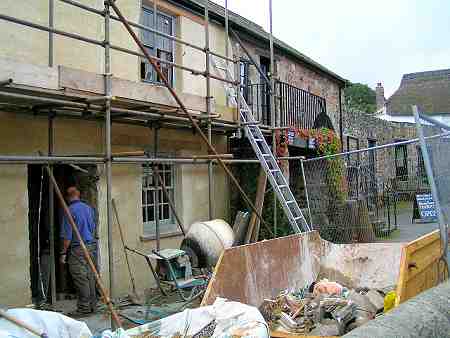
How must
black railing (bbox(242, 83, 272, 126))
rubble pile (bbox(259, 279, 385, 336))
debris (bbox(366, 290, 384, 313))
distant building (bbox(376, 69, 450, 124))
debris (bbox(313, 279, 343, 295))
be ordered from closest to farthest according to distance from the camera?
rubble pile (bbox(259, 279, 385, 336))
debris (bbox(366, 290, 384, 313))
debris (bbox(313, 279, 343, 295))
black railing (bbox(242, 83, 272, 126))
distant building (bbox(376, 69, 450, 124))

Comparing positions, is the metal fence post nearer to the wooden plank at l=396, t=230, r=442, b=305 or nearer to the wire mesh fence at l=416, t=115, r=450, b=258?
the wire mesh fence at l=416, t=115, r=450, b=258

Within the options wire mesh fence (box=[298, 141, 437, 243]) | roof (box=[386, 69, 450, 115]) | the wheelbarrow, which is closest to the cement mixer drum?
the wheelbarrow

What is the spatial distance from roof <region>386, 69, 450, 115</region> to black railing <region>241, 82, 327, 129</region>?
25.2m

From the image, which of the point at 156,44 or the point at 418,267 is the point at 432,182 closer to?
the point at 418,267

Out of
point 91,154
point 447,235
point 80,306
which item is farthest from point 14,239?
point 447,235

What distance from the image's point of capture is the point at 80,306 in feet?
25.8

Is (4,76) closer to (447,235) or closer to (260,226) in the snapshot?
(447,235)

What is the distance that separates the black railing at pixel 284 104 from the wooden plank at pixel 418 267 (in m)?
6.83

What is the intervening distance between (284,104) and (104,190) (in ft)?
19.1

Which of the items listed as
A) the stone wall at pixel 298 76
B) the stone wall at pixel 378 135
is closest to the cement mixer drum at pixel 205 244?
the stone wall at pixel 378 135

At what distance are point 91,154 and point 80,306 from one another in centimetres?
246

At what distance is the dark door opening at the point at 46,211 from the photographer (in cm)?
841

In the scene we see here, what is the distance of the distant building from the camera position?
37.6 meters

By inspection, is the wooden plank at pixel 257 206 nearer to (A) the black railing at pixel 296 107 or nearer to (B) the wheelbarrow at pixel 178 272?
(A) the black railing at pixel 296 107
